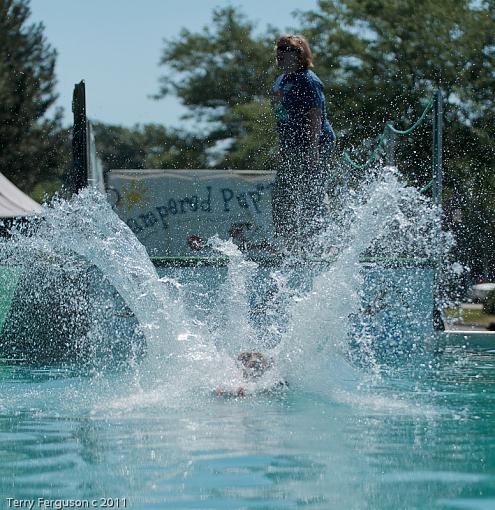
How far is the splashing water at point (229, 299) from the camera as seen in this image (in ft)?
25.3

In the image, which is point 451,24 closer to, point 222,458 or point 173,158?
point 173,158

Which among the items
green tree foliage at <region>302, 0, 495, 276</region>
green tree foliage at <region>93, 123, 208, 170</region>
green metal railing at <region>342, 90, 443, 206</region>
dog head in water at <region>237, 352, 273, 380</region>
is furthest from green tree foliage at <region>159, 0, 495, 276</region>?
dog head in water at <region>237, 352, 273, 380</region>

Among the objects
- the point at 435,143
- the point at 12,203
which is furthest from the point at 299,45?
the point at 12,203

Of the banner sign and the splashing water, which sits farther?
the banner sign

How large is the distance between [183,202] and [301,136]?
2.07 m

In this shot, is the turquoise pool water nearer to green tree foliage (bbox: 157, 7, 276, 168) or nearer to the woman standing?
the woman standing

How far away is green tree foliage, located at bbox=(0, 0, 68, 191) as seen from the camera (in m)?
36.6

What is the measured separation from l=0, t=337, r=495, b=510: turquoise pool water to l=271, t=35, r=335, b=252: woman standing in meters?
1.66

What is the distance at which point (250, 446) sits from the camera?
5422mm

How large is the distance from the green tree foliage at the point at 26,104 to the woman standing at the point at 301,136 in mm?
28004

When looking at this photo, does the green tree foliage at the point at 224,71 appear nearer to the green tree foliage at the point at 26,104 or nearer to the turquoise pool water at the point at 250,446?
the green tree foliage at the point at 26,104

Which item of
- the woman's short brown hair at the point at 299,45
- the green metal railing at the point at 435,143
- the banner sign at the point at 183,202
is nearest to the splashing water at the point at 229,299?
the banner sign at the point at 183,202

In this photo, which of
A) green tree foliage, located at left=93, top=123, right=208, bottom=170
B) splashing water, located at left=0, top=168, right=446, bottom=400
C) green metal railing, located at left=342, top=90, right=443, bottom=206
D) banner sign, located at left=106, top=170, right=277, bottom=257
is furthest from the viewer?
green tree foliage, located at left=93, top=123, right=208, bottom=170

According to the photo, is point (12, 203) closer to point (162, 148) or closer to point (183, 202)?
point (183, 202)
